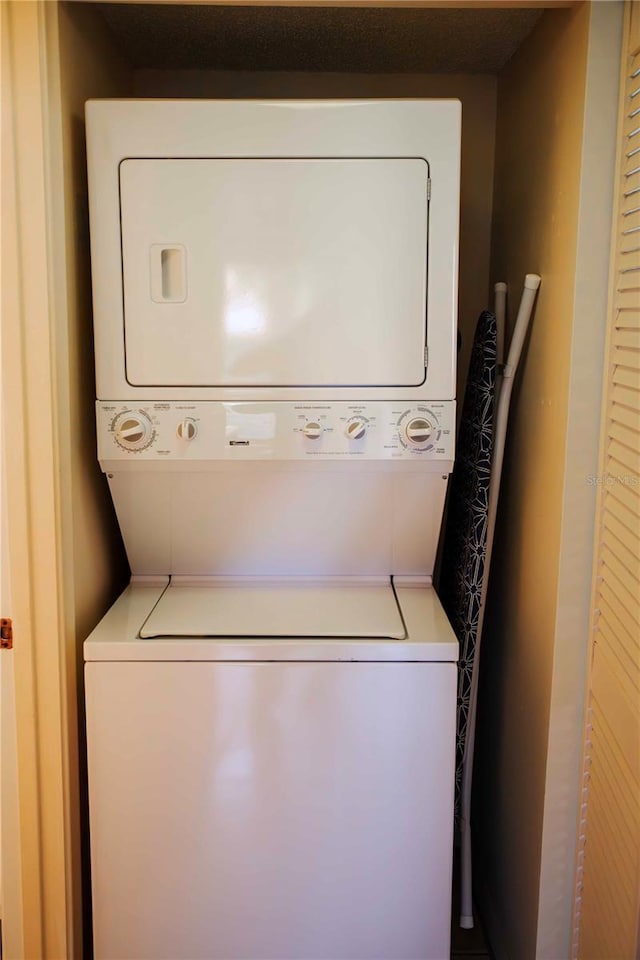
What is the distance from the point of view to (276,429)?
1.60 metres

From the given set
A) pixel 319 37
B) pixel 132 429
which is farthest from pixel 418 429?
pixel 319 37

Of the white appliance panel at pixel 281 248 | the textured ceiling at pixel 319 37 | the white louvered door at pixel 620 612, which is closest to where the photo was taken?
the white louvered door at pixel 620 612

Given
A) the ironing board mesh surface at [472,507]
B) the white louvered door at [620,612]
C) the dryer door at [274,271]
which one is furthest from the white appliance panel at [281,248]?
the white louvered door at [620,612]

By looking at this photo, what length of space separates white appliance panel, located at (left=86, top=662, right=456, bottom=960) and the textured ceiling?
50.7 inches

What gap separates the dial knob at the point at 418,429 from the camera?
1.58 m

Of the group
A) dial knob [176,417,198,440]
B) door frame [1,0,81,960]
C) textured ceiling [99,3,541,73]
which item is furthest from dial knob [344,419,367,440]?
textured ceiling [99,3,541,73]

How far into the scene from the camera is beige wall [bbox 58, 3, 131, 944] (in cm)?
153

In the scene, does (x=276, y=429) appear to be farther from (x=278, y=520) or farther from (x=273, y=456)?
(x=278, y=520)

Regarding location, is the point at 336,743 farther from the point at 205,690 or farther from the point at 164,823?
the point at 164,823

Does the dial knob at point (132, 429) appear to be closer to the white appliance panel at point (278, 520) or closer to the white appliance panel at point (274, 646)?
the white appliance panel at point (278, 520)

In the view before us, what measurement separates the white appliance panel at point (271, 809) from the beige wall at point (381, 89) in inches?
50.9

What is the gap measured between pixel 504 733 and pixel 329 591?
547mm

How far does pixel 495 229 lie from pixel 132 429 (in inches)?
42.8

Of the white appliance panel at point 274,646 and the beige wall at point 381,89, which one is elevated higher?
the beige wall at point 381,89
